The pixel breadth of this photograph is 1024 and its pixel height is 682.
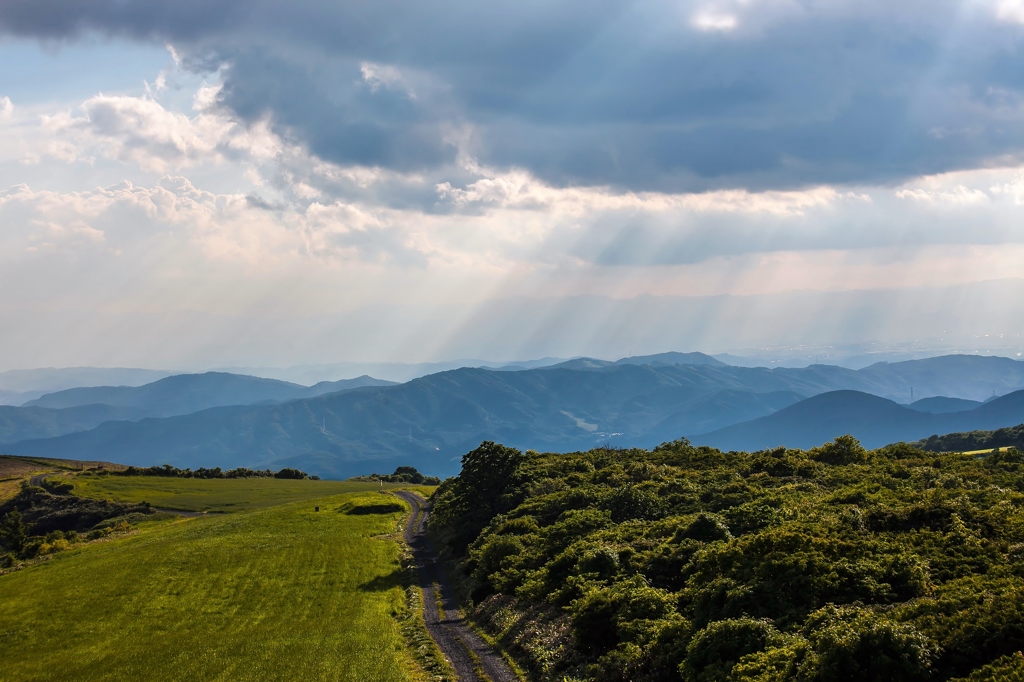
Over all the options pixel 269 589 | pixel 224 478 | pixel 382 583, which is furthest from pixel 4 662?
pixel 224 478

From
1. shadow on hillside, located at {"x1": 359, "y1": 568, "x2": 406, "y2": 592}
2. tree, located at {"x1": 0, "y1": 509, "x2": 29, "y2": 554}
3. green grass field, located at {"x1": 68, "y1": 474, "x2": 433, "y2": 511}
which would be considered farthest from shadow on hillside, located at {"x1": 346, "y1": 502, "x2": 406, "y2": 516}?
tree, located at {"x1": 0, "y1": 509, "x2": 29, "y2": 554}

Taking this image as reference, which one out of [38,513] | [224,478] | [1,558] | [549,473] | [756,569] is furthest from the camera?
[224,478]

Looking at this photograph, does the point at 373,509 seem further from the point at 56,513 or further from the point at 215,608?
the point at 56,513

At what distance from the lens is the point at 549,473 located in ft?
264

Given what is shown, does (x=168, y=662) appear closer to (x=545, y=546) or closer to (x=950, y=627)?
(x=545, y=546)

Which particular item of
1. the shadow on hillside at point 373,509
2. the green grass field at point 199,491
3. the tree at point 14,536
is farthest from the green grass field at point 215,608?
the green grass field at point 199,491

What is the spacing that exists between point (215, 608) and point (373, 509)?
182 feet

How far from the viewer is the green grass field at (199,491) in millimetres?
125312

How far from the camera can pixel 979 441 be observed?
118938 millimetres

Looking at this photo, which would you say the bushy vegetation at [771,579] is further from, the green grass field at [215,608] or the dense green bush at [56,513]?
the dense green bush at [56,513]

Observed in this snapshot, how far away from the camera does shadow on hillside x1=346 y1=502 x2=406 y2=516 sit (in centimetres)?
10004

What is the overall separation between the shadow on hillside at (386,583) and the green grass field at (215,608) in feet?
0.58

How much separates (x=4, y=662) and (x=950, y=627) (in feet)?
171

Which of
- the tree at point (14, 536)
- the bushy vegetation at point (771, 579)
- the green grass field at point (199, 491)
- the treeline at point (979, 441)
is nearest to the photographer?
the bushy vegetation at point (771, 579)
